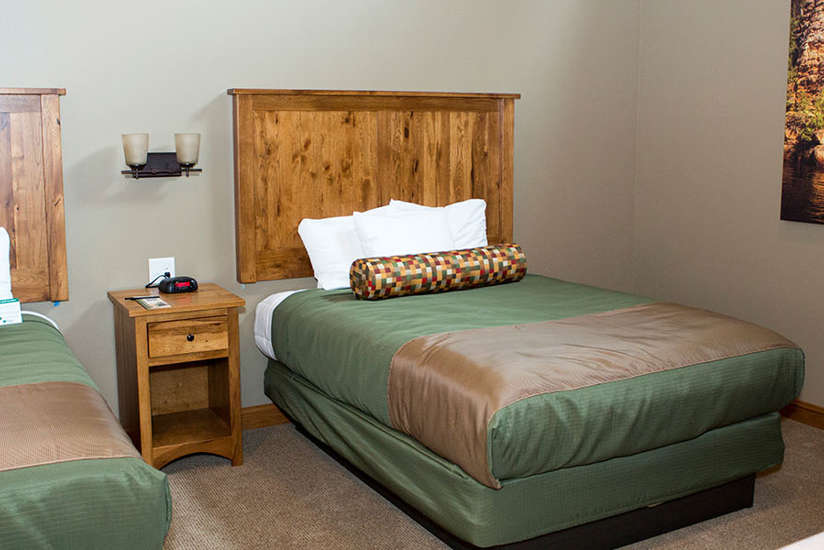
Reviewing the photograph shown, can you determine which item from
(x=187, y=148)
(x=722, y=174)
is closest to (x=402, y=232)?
(x=187, y=148)

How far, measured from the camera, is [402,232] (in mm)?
3564

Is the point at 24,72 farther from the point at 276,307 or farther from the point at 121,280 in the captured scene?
the point at 276,307

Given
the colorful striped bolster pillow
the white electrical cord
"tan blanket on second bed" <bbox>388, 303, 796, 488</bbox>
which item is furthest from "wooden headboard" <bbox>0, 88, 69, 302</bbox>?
"tan blanket on second bed" <bbox>388, 303, 796, 488</bbox>

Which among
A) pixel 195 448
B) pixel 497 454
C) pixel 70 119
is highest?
pixel 70 119

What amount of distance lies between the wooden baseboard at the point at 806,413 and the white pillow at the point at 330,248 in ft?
6.82

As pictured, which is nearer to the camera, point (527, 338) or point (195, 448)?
point (527, 338)

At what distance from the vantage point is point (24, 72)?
3160mm

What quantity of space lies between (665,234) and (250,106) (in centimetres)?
230

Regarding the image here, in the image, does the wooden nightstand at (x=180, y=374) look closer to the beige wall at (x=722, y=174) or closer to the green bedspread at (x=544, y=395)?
the green bedspread at (x=544, y=395)

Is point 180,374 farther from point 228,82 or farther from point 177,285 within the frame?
point 228,82

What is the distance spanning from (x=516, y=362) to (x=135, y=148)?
175cm

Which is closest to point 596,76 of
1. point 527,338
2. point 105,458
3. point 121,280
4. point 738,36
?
point 738,36

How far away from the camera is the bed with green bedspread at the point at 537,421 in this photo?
7.50 feet

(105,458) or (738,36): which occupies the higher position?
(738,36)
